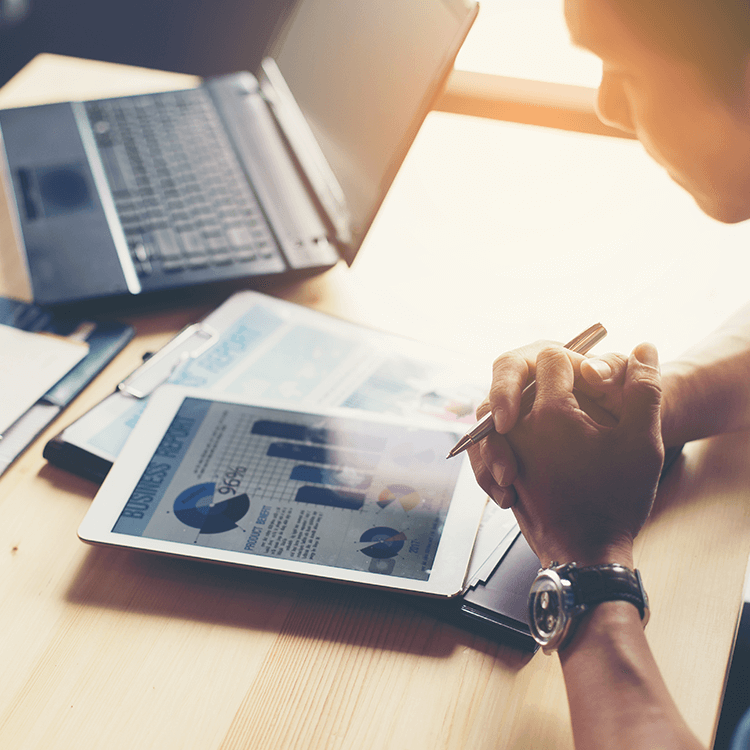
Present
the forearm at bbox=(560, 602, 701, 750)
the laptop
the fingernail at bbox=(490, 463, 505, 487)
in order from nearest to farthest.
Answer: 1. the forearm at bbox=(560, 602, 701, 750)
2. the fingernail at bbox=(490, 463, 505, 487)
3. the laptop

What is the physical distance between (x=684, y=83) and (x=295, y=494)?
1.47ft

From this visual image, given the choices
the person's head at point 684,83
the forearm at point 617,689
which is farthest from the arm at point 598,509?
the person's head at point 684,83

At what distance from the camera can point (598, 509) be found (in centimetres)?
48

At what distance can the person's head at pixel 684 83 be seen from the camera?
0.48m

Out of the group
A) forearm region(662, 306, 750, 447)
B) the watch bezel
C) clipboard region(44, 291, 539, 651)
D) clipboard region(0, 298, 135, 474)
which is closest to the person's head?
forearm region(662, 306, 750, 447)

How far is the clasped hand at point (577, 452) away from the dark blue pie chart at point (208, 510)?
7.5 inches

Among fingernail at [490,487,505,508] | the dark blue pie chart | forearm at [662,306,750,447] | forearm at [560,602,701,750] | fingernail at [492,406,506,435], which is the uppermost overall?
fingernail at [492,406,506,435]

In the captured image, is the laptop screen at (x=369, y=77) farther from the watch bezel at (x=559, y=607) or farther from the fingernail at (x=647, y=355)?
the watch bezel at (x=559, y=607)

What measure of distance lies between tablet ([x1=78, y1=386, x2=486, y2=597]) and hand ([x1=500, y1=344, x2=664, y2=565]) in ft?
0.20

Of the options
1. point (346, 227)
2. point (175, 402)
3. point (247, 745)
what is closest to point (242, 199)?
point (346, 227)

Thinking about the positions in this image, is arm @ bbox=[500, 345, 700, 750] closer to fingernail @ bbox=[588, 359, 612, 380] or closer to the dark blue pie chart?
fingernail @ bbox=[588, 359, 612, 380]

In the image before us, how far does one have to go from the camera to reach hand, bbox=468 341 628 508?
0.51m

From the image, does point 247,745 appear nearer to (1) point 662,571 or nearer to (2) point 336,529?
(2) point 336,529

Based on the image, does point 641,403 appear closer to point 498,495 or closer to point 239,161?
point 498,495
